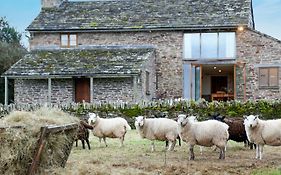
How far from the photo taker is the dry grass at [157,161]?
12.9m

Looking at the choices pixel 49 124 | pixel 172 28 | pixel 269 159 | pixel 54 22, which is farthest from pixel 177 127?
pixel 54 22

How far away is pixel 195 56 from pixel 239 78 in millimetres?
3361

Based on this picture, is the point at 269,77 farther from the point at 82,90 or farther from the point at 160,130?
the point at 160,130

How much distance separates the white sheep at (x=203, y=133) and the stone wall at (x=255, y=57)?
70.7 ft

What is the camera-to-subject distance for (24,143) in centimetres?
985

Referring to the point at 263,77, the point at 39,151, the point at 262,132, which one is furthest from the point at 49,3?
the point at 39,151

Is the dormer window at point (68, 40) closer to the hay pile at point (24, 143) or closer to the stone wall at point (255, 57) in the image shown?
the stone wall at point (255, 57)

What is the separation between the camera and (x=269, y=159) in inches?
619

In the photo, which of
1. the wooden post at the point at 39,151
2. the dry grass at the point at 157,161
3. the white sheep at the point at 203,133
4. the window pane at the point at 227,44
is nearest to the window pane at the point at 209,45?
the window pane at the point at 227,44

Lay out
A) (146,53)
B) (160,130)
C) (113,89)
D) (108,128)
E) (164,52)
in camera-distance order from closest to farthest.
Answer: (160,130), (108,128), (113,89), (146,53), (164,52)

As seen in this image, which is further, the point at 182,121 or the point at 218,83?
the point at 218,83

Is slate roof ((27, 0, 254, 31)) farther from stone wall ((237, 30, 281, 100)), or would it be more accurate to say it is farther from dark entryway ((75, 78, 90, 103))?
dark entryway ((75, 78, 90, 103))

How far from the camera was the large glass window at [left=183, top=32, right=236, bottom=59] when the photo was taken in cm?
3784

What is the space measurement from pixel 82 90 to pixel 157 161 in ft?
74.4
